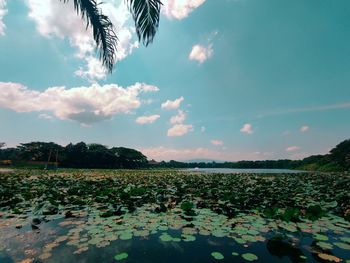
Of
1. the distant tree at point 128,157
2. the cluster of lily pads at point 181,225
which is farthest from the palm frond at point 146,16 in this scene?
the distant tree at point 128,157

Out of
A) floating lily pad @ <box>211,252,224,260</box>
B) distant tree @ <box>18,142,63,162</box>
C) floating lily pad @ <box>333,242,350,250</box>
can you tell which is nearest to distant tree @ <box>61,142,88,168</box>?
distant tree @ <box>18,142,63,162</box>

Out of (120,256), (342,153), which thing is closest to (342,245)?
(120,256)

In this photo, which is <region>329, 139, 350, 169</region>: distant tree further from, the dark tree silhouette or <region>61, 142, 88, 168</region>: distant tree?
<region>61, 142, 88, 168</region>: distant tree

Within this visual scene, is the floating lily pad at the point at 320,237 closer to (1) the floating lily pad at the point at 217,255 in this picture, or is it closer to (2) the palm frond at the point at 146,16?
(1) the floating lily pad at the point at 217,255

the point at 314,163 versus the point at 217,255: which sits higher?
the point at 314,163

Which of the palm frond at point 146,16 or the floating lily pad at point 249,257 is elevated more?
the palm frond at point 146,16

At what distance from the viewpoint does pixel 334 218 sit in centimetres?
460

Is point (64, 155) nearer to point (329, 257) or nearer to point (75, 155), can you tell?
point (75, 155)

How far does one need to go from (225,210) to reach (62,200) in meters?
4.24

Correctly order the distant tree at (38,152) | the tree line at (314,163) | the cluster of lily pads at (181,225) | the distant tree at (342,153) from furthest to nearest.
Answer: the distant tree at (38,152) → the tree line at (314,163) → the distant tree at (342,153) → the cluster of lily pads at (181,225)

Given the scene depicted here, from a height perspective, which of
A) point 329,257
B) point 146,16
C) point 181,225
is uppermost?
point 146,16

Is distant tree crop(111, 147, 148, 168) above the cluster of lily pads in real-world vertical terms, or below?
above

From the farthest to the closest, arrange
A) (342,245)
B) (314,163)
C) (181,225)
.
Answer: (314,163)
(181,225)
(342,245)

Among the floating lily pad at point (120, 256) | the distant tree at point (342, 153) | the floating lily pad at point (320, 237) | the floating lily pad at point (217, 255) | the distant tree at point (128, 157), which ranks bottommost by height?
the floating lily pad at point (217, 255)
